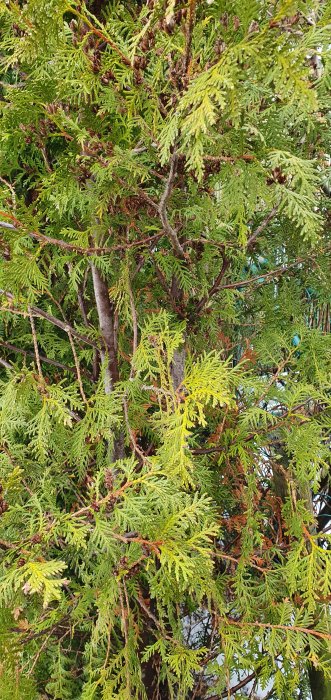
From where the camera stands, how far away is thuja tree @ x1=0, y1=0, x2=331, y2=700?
544 millimetres

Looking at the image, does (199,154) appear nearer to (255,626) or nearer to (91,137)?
(91,137)

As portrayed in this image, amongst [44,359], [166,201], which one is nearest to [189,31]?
[166,201]

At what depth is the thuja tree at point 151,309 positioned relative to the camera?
544mm

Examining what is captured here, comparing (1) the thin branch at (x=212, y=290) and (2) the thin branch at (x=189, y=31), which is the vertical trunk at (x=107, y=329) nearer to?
(1) the thin branch at (x=212, y=290)

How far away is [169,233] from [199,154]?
19 centimetres

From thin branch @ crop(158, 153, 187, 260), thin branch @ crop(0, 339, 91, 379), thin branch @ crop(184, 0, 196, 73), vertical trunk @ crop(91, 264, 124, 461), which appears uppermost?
thin branch @ crop(184, 0, 196, 73)

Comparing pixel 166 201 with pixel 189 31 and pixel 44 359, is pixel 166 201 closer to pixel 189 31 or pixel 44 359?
pixel 189 31

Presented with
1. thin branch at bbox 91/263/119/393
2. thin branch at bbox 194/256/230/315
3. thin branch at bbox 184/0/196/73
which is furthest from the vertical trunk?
thin branch at bbox 184/0/196/73

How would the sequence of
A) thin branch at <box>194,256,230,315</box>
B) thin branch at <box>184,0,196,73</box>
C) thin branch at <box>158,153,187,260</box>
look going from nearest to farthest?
thin branch at <box>184,0,196,73</box> < thin branch at <box>158,153,187,260</box> < thin branch at <box>194,256,230,315</box>

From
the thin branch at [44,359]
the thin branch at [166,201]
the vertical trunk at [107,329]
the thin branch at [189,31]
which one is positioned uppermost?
the thin branch at [189,31]

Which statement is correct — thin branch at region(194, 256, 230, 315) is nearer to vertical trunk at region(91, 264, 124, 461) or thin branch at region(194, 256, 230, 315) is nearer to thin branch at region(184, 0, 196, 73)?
vertical trunk at region(91, 264, 124, 461)

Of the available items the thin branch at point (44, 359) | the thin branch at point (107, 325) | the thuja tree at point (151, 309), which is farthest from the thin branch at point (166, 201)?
the thin branch at point (44, 359)

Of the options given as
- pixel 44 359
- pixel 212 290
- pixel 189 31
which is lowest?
pixel 44 359

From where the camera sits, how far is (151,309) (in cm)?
85
